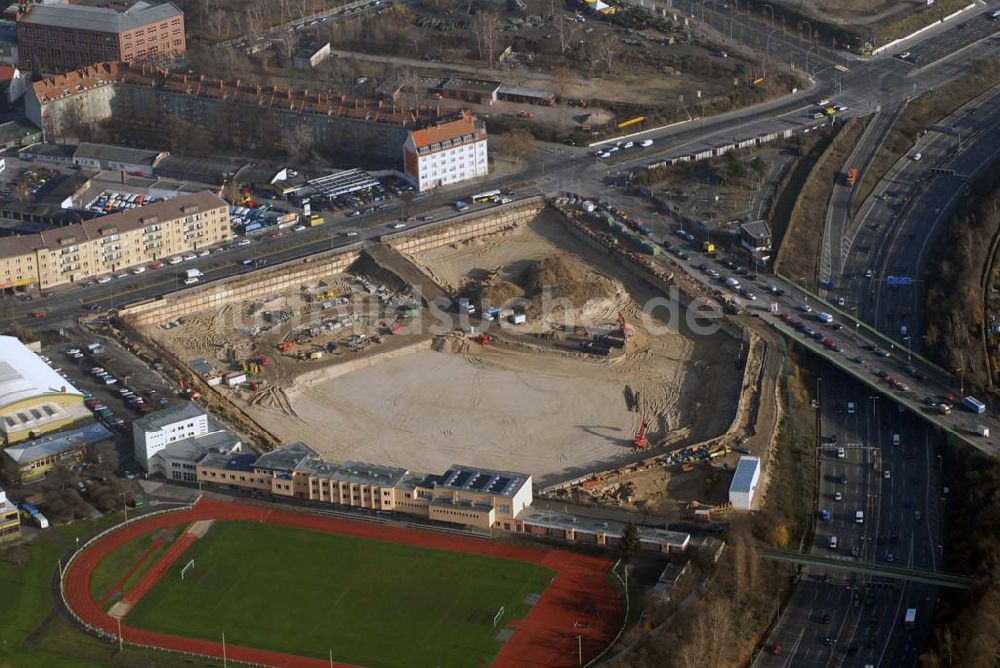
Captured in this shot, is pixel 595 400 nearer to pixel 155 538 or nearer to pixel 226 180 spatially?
pixel 155 538

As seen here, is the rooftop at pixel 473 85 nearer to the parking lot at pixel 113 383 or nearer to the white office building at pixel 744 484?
the parking lot at pixel 113 383

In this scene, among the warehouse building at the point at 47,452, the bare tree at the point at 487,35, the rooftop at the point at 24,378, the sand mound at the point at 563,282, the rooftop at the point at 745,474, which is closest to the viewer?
the rooftop at the point at 745,474

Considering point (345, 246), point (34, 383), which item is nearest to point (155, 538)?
point (34, 383)

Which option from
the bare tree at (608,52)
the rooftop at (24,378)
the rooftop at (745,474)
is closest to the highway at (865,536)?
the rooftop at (745,474)

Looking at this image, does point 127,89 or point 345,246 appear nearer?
point 345,246

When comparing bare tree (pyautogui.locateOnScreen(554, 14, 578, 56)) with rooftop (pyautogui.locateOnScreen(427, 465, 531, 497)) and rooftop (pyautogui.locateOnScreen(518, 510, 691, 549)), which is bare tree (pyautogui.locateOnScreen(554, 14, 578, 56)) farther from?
rooftop (pyautogui.locateOnScreen(518, 510, 691, 549))

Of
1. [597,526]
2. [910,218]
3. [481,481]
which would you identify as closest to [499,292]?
[481,481]

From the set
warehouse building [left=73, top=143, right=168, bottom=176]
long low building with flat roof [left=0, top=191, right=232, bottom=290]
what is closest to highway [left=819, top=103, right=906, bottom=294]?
long low building with flat roof [left=0, top=191, right=232, bottom=290]
